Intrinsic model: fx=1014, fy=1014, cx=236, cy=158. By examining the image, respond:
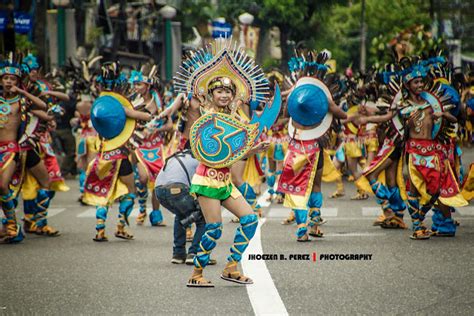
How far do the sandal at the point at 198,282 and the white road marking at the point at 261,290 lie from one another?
368mm

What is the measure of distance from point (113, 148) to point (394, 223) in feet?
12.6

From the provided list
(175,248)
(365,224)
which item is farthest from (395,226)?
(175,248)

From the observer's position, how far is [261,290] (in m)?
8.84

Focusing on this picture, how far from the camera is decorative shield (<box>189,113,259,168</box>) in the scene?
9.12 meters

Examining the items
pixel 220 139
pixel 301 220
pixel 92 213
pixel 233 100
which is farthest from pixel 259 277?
pixel 92 213

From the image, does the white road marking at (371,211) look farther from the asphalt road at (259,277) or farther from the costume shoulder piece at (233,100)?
the costume shoulder piece at (233,100)

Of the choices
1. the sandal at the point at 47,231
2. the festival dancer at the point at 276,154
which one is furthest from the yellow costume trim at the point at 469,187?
the festival dancer at the point at 276,154

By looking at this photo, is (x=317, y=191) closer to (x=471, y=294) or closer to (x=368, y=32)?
(x=471, y=294)

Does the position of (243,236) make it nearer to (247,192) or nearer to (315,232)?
(315,232)

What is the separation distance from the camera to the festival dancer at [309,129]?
12586 mm

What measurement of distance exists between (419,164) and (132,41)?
3337 centimetres

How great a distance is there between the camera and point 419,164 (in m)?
12.3

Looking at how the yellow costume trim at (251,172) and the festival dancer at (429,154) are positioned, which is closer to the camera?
the festival dancer at (429,154)

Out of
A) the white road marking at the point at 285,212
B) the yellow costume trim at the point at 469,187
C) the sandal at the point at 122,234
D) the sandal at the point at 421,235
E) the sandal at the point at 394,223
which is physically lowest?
the white road marking at the point at 285,212
